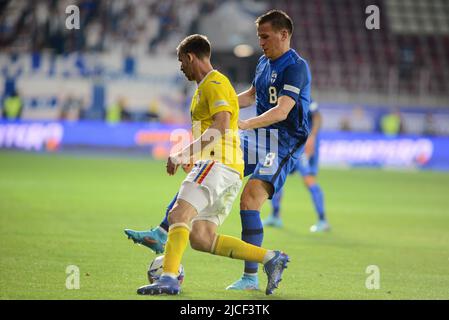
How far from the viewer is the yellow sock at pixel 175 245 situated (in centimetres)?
648

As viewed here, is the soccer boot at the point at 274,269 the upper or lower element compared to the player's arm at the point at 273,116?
lower

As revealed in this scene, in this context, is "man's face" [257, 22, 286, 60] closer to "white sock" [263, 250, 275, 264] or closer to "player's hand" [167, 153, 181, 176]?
"player's hand" [167, 153, 181, 176]

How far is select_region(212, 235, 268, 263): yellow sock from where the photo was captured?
670 cm

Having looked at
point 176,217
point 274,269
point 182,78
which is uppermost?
point 182,78

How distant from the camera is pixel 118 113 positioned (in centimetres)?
2797

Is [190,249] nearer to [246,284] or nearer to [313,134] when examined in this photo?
[246,284]

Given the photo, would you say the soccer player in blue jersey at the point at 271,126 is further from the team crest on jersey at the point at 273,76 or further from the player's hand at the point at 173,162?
the player's hand at the point at 173,162

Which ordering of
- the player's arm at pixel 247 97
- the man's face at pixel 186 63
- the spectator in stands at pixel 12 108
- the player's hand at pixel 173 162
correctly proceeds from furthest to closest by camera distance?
the spectator in stands at pixel 12 108, the player's arm at pixel 247 97, the man's face at pixel 186 63, the player's hand at pixel 173 162

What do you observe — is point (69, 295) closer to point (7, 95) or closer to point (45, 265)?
point (45, 265)

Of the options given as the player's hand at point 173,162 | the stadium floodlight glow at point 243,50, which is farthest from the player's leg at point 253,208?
the stadium floodlight glow at point 243,50

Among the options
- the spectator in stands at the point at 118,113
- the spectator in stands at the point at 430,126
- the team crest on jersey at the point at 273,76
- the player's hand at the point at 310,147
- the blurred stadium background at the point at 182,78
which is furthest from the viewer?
the spectator in stands at the point at 430,126

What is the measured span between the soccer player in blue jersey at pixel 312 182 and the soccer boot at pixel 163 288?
570cm

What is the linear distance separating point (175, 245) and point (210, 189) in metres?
0.50

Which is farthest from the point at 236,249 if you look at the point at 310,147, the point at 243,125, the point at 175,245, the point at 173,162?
the point at 310,147
